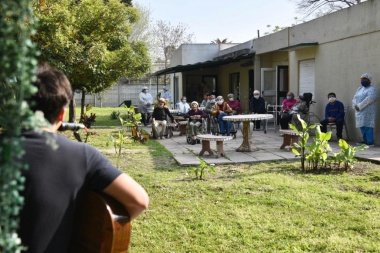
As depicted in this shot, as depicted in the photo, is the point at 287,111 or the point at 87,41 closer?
the point at 87,41

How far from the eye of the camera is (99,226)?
185cm

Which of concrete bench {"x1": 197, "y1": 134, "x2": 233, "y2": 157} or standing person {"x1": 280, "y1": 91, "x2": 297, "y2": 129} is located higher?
standing person {"x1": 280, "y1": 91, "x2": 297, "y2": 129}

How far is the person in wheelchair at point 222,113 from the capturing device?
13672 millimetres

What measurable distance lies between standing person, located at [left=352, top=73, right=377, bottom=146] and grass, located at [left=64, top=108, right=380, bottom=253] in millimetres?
2973

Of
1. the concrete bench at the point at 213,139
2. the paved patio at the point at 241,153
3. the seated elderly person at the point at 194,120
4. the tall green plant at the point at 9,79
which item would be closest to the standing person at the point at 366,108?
the paved patio at the point at 241,153

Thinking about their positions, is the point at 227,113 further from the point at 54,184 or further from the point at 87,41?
the point at 54,184

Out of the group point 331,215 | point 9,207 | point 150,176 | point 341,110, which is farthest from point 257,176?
point 9,207

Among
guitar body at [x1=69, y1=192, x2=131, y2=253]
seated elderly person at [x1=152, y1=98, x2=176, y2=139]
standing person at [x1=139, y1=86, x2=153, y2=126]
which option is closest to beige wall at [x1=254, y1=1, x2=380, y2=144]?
seated elderly person at [x1=152, y1=98, x2=176, y2=139]

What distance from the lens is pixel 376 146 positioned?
443 inches

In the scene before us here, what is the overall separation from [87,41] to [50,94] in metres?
12.8

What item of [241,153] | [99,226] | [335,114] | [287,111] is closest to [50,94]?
[99,226]

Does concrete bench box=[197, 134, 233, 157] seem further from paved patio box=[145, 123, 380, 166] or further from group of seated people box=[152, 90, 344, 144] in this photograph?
group of seated people box=[152, 90, 344, 144]

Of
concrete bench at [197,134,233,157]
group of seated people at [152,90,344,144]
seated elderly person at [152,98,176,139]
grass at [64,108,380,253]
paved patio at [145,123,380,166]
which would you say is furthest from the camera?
seated elderly person at [152,98,176,139]

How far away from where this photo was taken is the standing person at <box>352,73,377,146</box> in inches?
440
